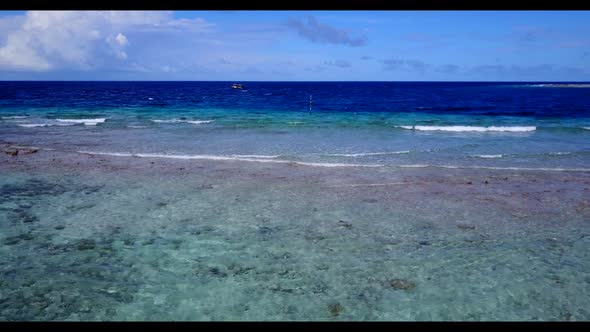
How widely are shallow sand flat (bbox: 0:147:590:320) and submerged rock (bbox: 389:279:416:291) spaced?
0.02m

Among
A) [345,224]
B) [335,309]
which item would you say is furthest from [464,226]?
[335,309]

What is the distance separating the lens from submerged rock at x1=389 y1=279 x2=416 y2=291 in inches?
198

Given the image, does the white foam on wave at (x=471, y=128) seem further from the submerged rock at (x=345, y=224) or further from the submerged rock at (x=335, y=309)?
the submerged rock at (x=335, y=309)

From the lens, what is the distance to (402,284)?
5113mm

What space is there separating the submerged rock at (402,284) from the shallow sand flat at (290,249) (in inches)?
1.0

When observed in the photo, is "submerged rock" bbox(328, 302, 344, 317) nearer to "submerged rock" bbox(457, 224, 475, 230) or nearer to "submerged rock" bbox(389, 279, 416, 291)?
"submerged rock" bbox(389, 279, 416, 291)

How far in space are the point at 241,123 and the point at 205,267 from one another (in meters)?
22.5

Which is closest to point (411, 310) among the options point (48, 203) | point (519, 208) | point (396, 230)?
point (396, 230)

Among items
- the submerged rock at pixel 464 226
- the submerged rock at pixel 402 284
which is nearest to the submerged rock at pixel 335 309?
the submerged rock at pixel 402 284

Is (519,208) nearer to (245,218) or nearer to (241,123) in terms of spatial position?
(245,218)

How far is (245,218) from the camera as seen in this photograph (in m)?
7.51

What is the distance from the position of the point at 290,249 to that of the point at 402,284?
5.87 ft

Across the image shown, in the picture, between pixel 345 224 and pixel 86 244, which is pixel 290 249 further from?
pixel 86 244

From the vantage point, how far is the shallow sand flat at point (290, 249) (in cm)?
463
